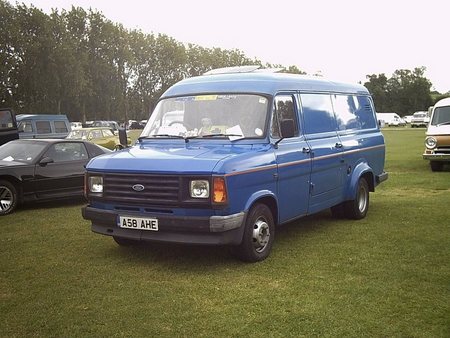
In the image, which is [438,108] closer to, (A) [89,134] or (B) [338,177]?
(B) [338,177]

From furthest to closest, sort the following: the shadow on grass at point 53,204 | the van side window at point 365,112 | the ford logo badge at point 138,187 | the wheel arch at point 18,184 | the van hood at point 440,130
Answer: the van hood at point 440,130, the shadow on grass at point 53,204, the wheel arch at point 18,184, the van side window at point 365,112, the ford logo badge at point 138,187

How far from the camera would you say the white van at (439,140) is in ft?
50.5

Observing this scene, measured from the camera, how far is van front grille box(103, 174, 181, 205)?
5742 mm

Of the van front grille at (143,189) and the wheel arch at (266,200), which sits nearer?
the van front grille at (143,189)

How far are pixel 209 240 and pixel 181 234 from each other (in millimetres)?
336

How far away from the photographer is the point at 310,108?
24.9ft

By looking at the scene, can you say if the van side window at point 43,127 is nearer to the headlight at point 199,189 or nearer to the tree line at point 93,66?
the headlight at point 199,189

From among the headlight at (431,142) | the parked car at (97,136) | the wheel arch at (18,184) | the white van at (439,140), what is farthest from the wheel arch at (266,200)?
the parked car at (97,136)

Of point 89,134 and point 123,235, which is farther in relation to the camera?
point 89,134

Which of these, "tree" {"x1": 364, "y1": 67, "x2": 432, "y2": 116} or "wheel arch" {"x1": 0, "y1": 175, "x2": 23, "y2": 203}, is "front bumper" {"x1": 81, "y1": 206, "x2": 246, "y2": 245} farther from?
"tree" {"x1": 364, "y1": 67, "x2": 432, "y2": 116}

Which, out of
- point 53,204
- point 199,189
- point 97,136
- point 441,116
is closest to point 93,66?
point 97,136

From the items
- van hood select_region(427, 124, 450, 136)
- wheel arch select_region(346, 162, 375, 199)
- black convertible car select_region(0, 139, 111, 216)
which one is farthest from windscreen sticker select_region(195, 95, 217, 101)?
van hood select_region(427, 124, 450, 136)

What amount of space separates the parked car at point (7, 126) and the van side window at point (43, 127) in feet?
16.2

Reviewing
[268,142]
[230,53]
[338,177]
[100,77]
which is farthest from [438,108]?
[230,53]
